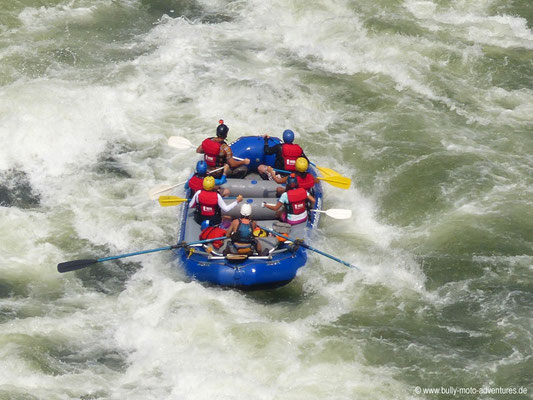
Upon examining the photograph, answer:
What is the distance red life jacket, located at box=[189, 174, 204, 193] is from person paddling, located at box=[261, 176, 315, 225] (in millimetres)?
982

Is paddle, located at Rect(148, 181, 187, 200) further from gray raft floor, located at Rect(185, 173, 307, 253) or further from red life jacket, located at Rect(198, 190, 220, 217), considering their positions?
red life jacket, located at Rect(198, 190, 220, 217)

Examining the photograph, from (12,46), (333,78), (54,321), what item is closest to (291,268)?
(54,321)

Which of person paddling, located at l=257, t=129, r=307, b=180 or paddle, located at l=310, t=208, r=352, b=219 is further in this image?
person paddling, located at l=257, t=129, r=307, b=180

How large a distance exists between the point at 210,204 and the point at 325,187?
277 cm

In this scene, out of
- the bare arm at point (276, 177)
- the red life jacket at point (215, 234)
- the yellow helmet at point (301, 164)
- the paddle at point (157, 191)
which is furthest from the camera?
the paddle at point (157, 191)

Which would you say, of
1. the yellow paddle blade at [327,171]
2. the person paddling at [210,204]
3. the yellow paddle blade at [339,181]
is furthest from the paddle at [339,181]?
the person paddling at [210,204]

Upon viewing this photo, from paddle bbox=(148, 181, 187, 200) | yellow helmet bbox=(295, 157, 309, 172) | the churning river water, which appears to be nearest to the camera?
→ the churning river water

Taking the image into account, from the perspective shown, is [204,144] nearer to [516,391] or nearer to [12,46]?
[516,391]

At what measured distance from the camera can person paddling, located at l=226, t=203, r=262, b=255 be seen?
31.7 ft

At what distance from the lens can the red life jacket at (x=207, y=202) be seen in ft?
33.4

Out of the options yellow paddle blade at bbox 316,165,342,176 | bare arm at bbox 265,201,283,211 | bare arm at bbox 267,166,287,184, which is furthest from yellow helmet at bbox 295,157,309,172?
yellow paddle blade at bbox 316,165,342,176

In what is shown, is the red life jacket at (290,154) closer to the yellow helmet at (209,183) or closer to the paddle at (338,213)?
the paddle at (338,213)

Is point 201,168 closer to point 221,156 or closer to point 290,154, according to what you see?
point 221,156

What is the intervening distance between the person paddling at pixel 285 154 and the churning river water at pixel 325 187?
3.50 ft
